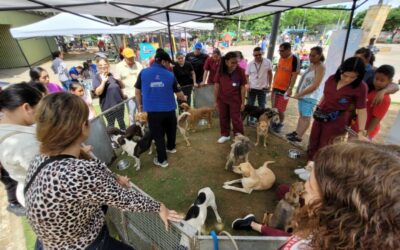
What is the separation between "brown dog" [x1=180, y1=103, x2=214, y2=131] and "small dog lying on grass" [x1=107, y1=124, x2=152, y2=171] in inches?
56.1

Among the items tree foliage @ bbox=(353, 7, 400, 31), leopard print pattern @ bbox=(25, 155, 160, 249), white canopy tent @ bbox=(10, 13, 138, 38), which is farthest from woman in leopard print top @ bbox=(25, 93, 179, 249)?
tree foliage @ bbox=(353, 7, 400, 31)

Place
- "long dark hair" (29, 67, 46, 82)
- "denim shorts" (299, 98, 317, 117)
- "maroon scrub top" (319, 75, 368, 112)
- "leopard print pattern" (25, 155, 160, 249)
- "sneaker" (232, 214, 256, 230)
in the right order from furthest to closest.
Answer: "denim shorts" (299, 98, 317, 117)
"long dark hair" (29, 67, 46, 82)
"maroon scrub top" (319, 75, 368, 112)
"sneaker" (232, 214, 256, 230)
"leopard print pattern" (25, 155, 160, 249)

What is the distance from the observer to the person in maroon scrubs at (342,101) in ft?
9.78

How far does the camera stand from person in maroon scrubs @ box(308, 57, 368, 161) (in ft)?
9.78

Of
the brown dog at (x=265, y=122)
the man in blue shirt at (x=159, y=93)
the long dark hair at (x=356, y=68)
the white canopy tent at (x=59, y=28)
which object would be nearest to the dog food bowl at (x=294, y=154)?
the brown dog at (x=265, y=122)

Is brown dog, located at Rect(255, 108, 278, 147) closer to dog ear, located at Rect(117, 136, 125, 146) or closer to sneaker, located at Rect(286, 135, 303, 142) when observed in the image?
sneaker, located at Rect(286, 135, 303, 142)

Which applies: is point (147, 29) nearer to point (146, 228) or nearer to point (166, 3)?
point (166, 3)

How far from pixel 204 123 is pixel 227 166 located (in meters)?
2.24

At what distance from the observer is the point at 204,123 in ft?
20.7

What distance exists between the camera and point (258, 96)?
19.2 ft

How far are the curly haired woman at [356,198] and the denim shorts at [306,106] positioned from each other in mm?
4256

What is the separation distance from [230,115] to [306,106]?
5.54 feet

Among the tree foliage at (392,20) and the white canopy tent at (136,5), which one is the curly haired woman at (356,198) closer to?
the white canopy tent at (136,5)

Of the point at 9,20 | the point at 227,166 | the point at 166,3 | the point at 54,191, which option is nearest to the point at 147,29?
the point at 166,3
